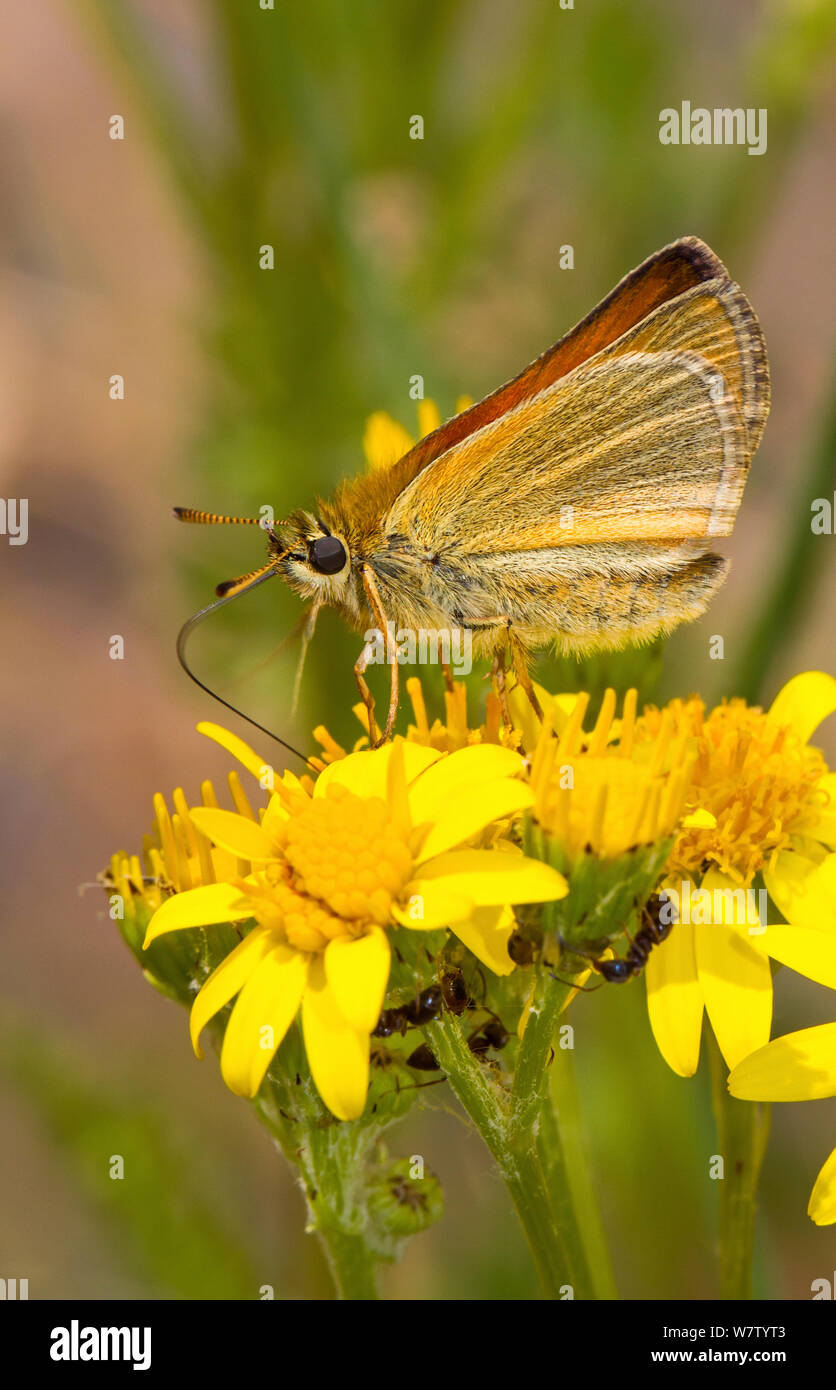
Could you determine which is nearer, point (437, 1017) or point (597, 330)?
point (437, 1017)

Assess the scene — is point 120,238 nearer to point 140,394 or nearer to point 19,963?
point 140,394

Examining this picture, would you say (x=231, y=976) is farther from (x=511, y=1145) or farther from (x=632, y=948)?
(x=632, y=948)

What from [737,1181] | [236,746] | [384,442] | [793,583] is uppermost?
[384,442]

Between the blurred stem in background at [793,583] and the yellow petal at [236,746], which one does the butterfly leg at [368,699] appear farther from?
the blurred stem in background at [793,583]

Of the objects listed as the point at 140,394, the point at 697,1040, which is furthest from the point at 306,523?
the point at 140,394

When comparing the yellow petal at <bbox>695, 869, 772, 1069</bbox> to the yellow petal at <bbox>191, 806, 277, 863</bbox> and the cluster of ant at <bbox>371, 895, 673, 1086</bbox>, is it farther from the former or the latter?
the yellow petal at <bbox>191, 806, 277, 863</bbox>

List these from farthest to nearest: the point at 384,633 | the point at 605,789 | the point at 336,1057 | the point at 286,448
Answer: the point at 286,448 < the point at 384,633 < the point at 605,789 < the point at 336,1057

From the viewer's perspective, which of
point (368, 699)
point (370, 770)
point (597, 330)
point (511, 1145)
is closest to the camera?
point (511, 1145)

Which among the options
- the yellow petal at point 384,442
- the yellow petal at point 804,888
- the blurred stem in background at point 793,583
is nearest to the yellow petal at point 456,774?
the yellow petal at point 804,888

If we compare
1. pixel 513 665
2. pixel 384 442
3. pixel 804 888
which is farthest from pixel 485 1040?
pixel 384 442
